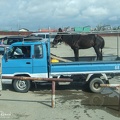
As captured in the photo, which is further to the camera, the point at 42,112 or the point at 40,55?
the point at 40,55

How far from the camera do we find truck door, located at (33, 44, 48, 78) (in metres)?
11.6

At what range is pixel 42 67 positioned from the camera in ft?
38.1

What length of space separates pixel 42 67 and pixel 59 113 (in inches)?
139

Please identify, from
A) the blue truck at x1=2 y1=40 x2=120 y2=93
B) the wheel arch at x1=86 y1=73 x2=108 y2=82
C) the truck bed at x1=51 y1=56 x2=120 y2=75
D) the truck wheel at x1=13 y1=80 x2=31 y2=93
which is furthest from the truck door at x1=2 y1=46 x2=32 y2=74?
the wheel arch at x1=86 y1=73 x2=108 y2=82

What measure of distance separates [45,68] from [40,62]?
311 mm

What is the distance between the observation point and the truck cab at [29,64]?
11.6 m

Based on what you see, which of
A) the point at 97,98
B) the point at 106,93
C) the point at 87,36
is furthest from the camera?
the point at 87,36

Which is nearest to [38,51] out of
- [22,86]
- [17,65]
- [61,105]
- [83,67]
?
[17,65]

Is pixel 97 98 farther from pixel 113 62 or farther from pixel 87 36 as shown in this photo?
pixel 87 36

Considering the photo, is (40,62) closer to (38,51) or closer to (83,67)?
(38,51)

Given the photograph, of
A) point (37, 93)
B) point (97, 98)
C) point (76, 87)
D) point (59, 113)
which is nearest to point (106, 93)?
point (97, 98)

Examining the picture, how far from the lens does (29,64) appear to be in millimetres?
11555

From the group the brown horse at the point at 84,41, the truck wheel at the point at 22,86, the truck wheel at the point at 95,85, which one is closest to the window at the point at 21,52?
the truck wheel at the point at 22,86

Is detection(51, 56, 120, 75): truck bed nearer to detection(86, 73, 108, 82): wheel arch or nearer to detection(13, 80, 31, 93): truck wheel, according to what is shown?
detection(86, 73, 108, 82): wheel arch
